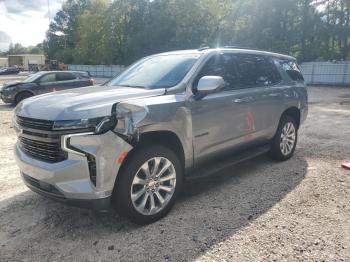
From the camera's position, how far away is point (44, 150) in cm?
319

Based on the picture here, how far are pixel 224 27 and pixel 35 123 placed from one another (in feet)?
122

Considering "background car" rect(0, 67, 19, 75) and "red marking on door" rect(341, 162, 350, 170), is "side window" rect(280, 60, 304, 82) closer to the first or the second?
"red marking on door" rect(341, 162, 350, 170)

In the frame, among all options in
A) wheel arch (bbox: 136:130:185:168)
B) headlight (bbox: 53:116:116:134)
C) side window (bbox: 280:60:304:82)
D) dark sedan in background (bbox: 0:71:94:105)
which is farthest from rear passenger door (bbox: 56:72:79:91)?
headlight (bbox: 53:116:116:134)

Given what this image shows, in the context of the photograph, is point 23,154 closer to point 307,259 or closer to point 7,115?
point 307,259

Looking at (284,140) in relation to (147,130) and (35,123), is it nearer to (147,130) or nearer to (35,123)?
(147,130)

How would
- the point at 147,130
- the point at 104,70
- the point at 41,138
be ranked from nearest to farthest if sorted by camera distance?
the point at 41,138, the point at 147,130, the point at 104,70

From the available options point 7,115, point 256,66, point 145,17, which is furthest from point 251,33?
point 256,66

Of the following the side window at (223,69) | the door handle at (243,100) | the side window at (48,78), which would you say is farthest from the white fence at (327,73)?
the side window at (223,69)

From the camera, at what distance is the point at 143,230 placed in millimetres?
3459

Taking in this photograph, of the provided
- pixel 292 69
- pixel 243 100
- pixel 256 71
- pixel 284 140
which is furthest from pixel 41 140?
pixel 292 69

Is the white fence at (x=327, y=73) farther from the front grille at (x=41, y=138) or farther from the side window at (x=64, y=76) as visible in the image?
the front grille at (x=41, y=138)

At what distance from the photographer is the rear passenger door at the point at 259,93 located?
15.3 ft

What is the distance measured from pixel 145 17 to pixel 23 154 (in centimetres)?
4438

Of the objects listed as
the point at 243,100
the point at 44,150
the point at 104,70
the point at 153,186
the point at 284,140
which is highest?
the point at 104,70
